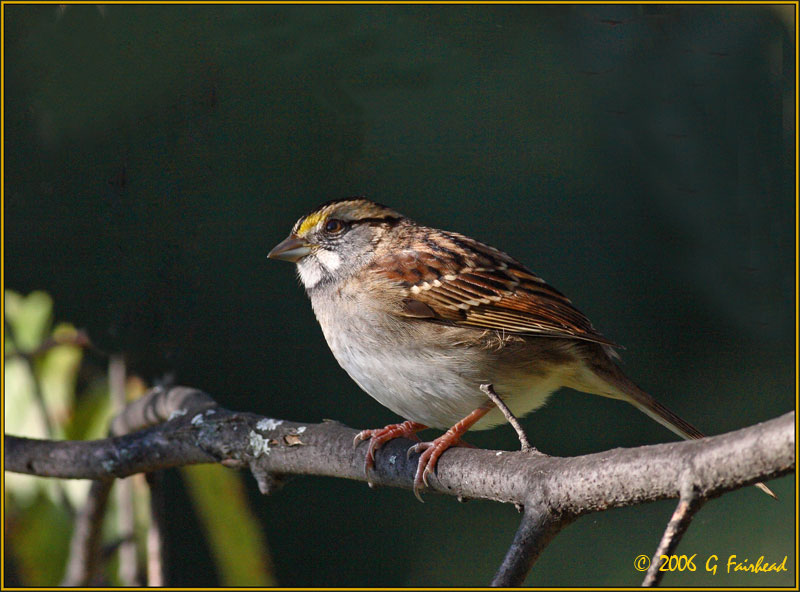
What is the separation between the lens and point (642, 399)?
2.87 metres

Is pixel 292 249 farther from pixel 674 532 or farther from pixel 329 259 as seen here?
pixel 674 532

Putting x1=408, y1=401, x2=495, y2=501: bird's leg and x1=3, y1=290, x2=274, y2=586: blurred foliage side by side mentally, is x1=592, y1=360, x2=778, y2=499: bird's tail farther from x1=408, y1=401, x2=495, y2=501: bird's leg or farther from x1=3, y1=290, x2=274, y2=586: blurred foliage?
x1=3, y1=290, x2=274, y2=586: blurred foliage

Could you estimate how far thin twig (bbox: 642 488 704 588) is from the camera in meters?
1.50

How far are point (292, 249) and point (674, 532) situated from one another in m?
1.95

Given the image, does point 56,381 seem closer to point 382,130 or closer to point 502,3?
point 382,130

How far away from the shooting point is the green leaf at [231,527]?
275 centimetres

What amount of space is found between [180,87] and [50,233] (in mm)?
827

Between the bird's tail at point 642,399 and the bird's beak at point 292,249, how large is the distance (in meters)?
1.11

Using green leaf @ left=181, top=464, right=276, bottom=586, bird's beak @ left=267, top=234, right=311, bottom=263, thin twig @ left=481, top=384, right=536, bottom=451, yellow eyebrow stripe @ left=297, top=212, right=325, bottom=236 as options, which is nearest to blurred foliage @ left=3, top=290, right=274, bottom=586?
green leaf @ left=181, top=464, right=276, bottom=586

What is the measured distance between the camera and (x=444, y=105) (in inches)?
160

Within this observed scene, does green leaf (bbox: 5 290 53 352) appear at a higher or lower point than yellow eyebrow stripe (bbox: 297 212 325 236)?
lower

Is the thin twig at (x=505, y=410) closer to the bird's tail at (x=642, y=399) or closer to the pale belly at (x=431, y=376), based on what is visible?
the pale belly at (x=431, y=376)

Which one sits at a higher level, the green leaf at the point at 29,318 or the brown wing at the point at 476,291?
the brown wing at the point at 476,291

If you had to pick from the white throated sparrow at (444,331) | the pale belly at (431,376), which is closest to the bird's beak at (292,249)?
the white throated sparrow at (444,331)
